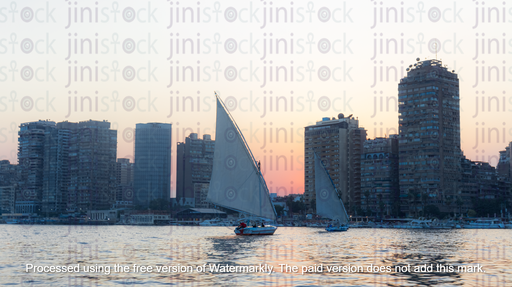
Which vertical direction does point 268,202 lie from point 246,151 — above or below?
below

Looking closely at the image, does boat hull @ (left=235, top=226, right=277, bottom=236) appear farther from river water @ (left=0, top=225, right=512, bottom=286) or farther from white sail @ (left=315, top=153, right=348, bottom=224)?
river water @ (left=0, top=225, right=512, bottom=286)

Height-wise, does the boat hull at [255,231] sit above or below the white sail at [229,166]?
below

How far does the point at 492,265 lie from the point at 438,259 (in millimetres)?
6845

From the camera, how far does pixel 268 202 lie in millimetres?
92125

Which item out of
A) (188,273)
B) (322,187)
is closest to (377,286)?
(188,273)

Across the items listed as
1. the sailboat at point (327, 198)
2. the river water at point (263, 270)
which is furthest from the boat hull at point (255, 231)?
the river water at point (263, 270)

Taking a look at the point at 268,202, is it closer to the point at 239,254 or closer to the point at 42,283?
the point at 239,254

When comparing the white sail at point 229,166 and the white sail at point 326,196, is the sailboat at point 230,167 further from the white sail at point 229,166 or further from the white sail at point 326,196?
the white sail at point 326,196

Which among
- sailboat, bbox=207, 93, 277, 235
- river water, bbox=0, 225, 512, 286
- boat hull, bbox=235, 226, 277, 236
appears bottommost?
boat hull, bbox=235, 226, 277, 236

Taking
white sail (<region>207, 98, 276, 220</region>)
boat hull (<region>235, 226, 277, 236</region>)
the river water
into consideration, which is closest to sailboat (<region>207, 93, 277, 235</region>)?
white sail (<region>207, 98, 276, 220</region>)

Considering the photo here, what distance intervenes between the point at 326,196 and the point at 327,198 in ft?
2.92

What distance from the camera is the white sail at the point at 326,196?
133250 mm

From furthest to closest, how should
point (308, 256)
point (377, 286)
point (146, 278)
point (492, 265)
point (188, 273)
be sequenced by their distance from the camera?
point (308, 256)
point (492, 265)
point (188, 273)
point (146, 278)
point (377, 286)

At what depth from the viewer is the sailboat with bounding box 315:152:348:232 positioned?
13325 centimetres
